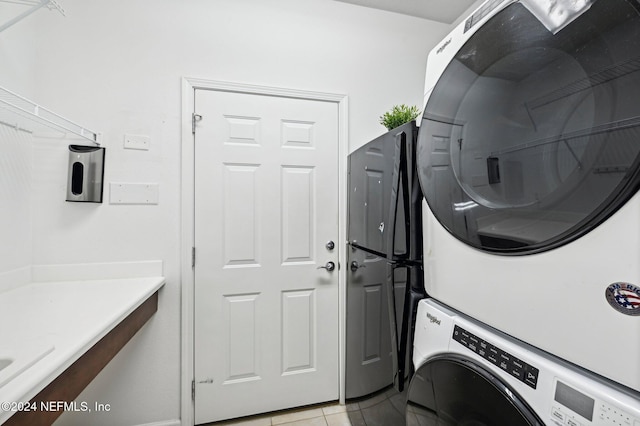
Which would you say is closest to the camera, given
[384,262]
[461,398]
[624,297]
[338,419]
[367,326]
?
[624,297]

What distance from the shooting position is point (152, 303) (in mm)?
1507

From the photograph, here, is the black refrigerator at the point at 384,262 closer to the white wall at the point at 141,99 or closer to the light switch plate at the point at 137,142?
the white wall at the point at 141,99

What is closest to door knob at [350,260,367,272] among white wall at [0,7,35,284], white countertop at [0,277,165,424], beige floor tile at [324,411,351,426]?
beige floor tile at [324,411,351,426]

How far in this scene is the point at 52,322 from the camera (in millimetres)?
934

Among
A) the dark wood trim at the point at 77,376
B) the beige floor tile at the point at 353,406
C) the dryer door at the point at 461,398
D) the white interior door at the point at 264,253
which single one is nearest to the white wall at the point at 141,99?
the white interior door at the point at 264,253

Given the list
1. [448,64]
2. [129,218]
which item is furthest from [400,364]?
[129,218]

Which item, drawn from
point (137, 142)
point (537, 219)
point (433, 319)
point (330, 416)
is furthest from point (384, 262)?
point (137, 142)

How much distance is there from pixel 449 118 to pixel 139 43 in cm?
179

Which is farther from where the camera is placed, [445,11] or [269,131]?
[445,11]

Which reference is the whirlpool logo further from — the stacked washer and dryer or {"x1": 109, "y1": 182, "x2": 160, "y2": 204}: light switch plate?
{"x1": 109, "y1": 182, "x2": 160, "y2": 204}: light switch plate

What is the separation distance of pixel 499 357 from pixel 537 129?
51 cm

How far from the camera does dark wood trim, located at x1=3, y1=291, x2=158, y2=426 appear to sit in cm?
68

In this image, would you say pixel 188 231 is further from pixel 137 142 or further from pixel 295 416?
pixel 295 416

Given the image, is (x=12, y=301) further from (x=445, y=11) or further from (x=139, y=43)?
(x=445, y=11)
